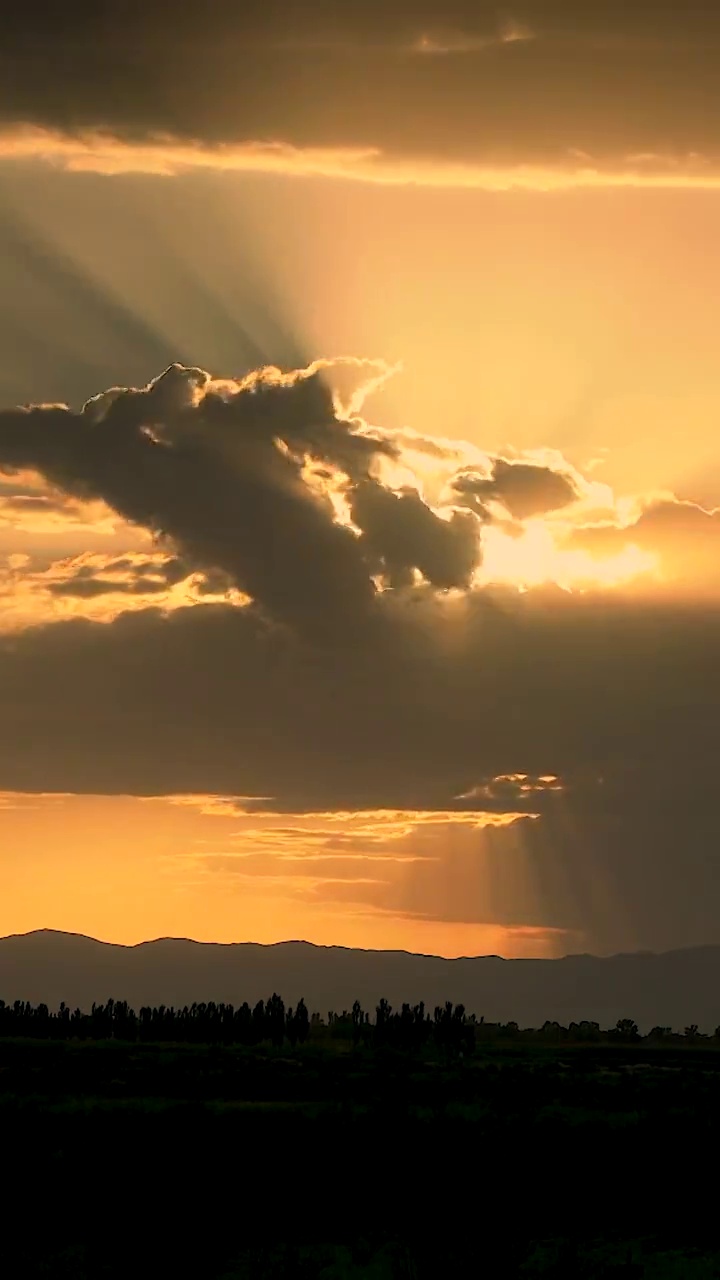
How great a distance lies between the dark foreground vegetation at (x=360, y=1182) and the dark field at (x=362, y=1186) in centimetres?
9

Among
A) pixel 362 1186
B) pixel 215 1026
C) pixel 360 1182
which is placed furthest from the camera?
pixel 215 1026

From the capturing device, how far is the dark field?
3866 centimetres

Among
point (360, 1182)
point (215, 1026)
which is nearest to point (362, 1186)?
A: point (360, 1182)

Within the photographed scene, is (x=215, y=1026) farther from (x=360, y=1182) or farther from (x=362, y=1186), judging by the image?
(x=362, y=1186)

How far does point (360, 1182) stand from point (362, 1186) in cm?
44

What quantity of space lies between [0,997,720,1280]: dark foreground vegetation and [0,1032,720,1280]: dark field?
9 cm

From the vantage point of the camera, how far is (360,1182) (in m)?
50.8

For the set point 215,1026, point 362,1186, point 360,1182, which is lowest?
point 362,1186

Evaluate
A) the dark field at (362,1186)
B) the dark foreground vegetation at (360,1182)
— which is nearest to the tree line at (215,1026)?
the dark foreground vegetation at (360,1182)

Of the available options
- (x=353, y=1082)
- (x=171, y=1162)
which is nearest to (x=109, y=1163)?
(x=171, y=1162)

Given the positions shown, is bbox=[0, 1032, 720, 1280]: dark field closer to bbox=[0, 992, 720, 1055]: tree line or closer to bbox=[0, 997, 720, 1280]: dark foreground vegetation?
bbox=[0, 997, 720, 1280]: dark foreground vegetation

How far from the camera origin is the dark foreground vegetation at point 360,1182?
38656 millimetres

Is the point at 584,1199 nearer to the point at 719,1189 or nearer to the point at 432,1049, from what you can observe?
the point at 719,1189

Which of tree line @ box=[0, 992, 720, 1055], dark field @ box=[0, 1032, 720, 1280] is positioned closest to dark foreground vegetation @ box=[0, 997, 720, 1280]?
dark field @ box=[0, 1032, 720, 1280]
